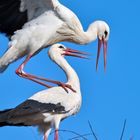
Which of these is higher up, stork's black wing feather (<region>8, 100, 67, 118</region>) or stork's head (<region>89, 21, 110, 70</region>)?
stork's head (<region>89, 21, 110, 70</region>)

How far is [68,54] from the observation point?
15.3 meters

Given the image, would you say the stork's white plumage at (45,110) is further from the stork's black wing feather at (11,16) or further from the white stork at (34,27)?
the stork's black wing feather at (11,16)

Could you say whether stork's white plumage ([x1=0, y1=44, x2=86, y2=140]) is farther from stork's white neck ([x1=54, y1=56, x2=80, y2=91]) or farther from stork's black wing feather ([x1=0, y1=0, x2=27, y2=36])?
stork's black wing feather ([x1=0, y1=0, x2=27, y2=36])

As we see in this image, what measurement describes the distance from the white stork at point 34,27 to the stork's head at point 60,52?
121cm

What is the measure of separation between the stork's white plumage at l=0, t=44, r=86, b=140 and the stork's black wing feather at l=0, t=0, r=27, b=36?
1.00 m

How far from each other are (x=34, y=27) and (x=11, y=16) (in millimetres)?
477

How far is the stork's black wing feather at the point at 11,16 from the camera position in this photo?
45.4 ft

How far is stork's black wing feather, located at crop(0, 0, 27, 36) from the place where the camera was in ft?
45.4

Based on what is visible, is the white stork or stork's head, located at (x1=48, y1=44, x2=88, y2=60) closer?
the white stork

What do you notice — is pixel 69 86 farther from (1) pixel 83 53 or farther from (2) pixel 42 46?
(1) pixel 83 53

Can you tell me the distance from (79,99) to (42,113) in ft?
1.77

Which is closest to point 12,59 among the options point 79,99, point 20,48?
point 20,48

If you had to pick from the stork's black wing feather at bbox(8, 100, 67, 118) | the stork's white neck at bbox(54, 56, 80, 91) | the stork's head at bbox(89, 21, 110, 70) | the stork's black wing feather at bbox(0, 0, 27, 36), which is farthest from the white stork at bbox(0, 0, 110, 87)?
the stork's white neck at bbox(54, 56, 80, 91)

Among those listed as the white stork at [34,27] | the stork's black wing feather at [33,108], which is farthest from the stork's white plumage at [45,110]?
the white stork at [34,27]
